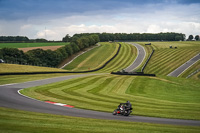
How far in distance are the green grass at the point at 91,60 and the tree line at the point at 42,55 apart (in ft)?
19.0

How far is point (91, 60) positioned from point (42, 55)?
23740mm

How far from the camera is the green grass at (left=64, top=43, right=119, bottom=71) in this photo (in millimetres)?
106875

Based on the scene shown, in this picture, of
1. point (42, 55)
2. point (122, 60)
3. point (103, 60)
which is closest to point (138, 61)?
point (122, 60)

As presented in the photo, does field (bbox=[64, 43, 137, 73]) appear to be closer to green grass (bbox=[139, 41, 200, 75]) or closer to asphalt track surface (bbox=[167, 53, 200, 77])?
green grass (bbox=[139, 41, 200, 75])

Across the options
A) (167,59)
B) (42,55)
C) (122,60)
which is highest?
(42,55)

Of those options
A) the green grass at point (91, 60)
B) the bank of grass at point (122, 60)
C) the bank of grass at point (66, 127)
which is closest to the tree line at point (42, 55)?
the green grass at point (91, 60)

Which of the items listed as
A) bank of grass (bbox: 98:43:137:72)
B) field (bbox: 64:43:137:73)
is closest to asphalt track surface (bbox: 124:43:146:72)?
bank of grass (bbox: 98:43:137:72)

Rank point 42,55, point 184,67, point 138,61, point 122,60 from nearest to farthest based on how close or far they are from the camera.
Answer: point 184,67 → point 42,55 → point 138,61 → point 122,60

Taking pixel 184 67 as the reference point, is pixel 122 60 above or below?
above

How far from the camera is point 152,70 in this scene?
3602 inches

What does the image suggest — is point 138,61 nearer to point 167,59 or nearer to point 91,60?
point 167,59

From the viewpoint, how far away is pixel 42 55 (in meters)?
109

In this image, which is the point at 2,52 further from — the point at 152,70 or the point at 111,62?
the point at 152,70

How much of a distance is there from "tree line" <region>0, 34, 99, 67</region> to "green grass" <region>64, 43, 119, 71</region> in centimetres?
578
